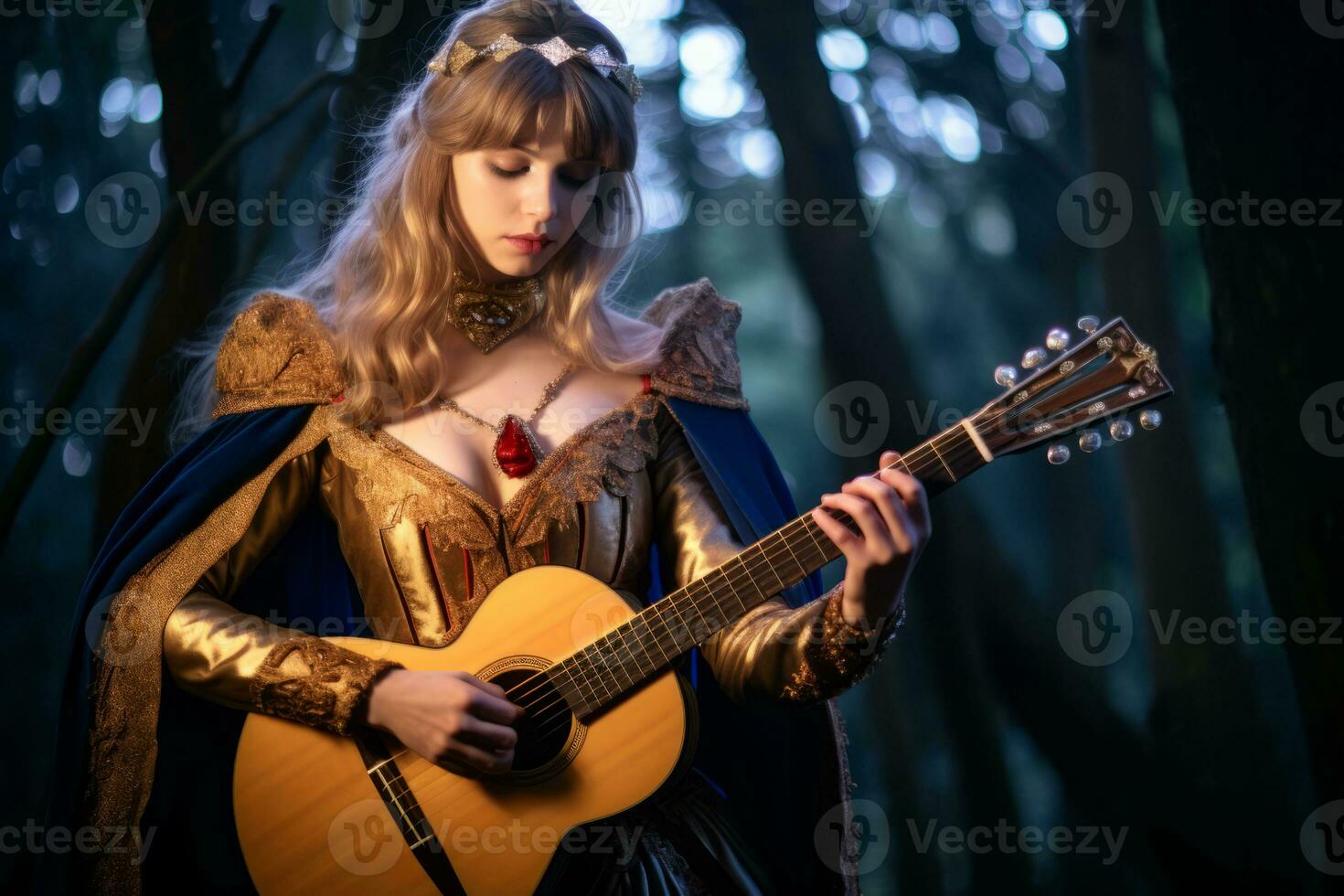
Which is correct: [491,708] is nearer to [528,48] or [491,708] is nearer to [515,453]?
[515,453]

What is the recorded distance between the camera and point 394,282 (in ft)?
5.24

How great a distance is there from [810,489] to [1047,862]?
1.01m

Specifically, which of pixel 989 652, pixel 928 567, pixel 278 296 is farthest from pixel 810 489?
pixel 278 296

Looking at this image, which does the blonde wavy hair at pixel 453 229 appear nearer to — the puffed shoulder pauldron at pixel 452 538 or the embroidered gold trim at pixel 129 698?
the puffed shoulder pauldron at pixel 452 538

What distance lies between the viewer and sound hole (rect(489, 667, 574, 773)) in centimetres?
138

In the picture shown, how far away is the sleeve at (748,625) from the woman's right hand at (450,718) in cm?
31

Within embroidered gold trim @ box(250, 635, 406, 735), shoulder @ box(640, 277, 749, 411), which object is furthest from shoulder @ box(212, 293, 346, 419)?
shoulder @ box(640, 277, 749, 411)

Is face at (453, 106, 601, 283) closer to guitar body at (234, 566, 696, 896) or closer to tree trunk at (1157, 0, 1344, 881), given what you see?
guitar body at (234, 566, 696, 896)

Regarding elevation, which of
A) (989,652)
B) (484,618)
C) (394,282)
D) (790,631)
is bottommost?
(989,652)

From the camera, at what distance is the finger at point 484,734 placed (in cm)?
130

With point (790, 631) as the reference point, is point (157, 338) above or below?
above

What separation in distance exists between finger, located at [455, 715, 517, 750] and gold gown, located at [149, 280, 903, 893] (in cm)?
16

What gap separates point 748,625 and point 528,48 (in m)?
0.87

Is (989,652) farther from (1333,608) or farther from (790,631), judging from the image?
(790,631)
